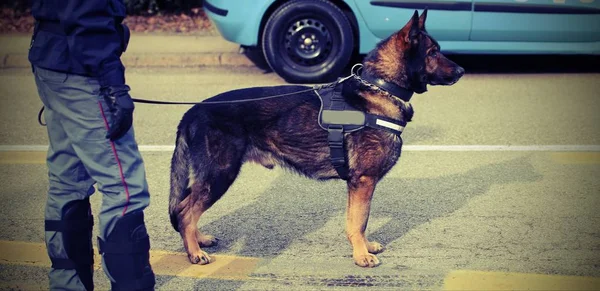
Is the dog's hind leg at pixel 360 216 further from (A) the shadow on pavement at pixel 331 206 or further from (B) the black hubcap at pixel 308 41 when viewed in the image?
(B) the black hubcap at pixel 308 41

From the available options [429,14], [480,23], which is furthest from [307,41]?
[480,23]

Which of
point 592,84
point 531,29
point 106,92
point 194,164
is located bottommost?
point 592,84

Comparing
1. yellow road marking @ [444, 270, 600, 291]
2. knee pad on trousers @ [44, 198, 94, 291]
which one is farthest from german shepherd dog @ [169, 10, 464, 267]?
knee pad on trousers @ [44, 198, 94, 291]

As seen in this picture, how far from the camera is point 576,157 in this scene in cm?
630

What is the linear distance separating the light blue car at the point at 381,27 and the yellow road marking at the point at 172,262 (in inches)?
166

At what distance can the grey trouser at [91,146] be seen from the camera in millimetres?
3371

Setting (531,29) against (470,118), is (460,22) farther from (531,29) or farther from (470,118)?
(470,118)

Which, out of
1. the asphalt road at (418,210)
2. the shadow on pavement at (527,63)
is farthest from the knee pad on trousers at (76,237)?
the shadow on pavement at (527,63)

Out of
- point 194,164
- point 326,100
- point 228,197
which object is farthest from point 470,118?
point 194,164

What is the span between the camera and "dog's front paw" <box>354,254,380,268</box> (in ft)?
14.4

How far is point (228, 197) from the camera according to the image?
5.55 meters

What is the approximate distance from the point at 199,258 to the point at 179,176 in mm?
448

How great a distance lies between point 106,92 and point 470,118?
182 inches

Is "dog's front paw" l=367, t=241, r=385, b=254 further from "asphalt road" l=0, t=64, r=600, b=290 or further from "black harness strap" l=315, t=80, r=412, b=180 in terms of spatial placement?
"black harness strap" l=315, t=80, r=412, b=180
